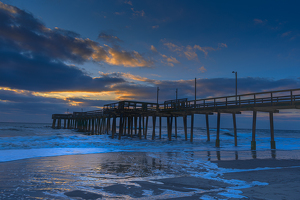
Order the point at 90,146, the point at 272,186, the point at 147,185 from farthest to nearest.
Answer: the point at 90,146, the point at 147,185, the point at 272,186

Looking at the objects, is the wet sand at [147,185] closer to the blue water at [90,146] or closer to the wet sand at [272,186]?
the wet sand at [272,186]

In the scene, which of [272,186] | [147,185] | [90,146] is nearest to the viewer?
[272,186]

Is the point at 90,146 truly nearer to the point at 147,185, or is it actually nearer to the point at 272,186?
the point at 147,185

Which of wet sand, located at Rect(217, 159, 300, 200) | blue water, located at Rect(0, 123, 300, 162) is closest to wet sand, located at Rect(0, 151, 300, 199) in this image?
wet sand, located at Rect(217, 159, 300, 200)

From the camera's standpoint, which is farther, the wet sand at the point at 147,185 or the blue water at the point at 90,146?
the blue water at the point at 90,146

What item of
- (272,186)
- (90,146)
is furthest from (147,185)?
(90,146)

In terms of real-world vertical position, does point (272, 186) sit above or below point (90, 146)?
above

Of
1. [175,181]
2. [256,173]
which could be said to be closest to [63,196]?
[175,181]

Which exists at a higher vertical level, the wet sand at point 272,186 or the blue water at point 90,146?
the wet sand at point 272,186

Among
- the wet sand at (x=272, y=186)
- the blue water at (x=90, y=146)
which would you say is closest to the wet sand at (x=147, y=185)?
the wet sand at (x=272, y=186)

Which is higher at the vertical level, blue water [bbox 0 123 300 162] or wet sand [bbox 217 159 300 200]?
wet sand [bbox 217 159 300 200]

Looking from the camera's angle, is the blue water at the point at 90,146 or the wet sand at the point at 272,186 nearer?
the wet sand at the point at 272,186

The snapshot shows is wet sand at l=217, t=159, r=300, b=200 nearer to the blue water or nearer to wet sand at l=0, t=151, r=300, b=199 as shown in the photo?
wet sand at l=0, t=151, r=300, b=199

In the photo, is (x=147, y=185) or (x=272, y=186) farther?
(x=147, y=185)
